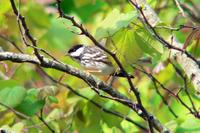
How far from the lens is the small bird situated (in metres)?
3.25

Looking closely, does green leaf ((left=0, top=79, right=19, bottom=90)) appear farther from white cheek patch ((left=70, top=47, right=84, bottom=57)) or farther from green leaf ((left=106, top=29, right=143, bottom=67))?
white cheek patch ((left=70, top=47, right=84, bottom=57))

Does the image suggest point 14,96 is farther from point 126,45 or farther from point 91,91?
point 126,45

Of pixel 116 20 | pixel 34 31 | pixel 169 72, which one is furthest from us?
pixel 34 31

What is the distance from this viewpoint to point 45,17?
3.72m

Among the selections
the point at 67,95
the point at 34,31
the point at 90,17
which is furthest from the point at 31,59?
the point at 90,17

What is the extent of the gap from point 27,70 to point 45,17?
0.43 metres

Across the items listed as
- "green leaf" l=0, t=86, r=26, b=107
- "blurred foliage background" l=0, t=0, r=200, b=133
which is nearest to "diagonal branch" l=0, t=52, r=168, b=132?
"blurred foliage background" l=0, t=0, r=200, b=133

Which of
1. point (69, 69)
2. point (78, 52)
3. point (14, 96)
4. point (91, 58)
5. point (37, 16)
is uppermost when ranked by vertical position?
point (37, 16)

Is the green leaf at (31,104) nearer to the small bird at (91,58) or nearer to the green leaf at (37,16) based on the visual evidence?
the small bird at (91,58)

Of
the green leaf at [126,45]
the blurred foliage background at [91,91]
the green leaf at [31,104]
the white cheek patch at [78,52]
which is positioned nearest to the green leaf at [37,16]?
the blurred foliage background at [91,91]

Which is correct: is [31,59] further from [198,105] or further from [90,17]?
[90,17]

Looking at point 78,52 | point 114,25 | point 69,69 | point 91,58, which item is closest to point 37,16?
point 78,52

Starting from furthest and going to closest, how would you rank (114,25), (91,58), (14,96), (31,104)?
(91,58), (31,104), (14,96), (114,25)

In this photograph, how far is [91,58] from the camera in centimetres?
352
